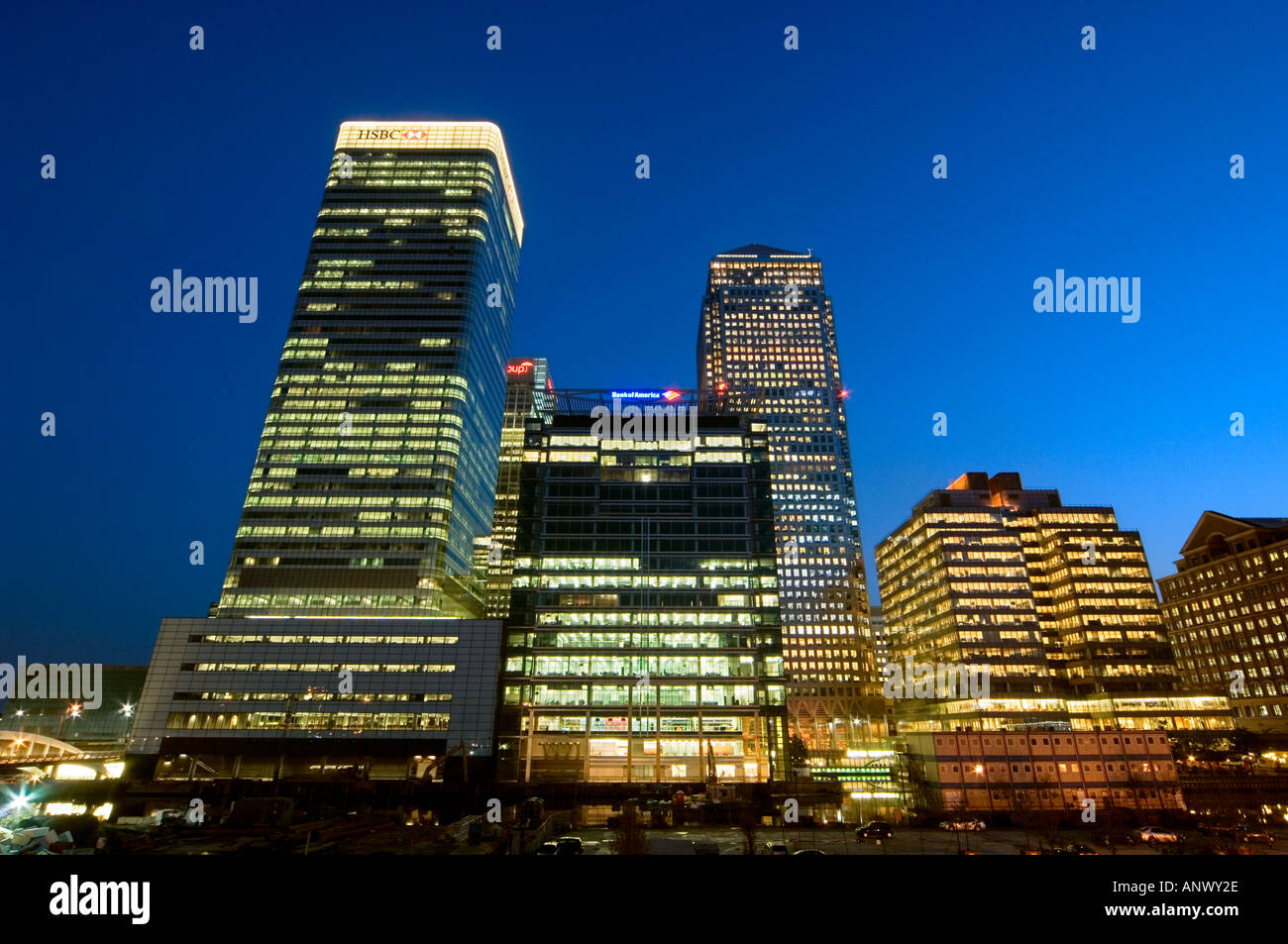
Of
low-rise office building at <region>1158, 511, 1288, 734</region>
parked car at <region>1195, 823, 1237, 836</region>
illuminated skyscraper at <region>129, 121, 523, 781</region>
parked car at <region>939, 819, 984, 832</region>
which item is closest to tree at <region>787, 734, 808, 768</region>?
parked car at <region>939, 819, 984, 832</region>

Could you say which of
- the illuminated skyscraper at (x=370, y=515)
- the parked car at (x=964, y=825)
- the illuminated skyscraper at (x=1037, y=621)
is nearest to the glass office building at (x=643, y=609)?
the illuminated skyscraper at (x=370, y=515)

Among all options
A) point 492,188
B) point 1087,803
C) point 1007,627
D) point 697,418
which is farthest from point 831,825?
point 492,188

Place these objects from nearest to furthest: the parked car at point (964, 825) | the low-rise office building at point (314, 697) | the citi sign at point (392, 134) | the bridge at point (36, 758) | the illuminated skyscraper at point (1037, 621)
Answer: the parked car at point (964, 825) < the bridge at point (36, 758) < the low-rise office building at point (314, 697) < the illuminated skyscraper at point (1037, 621) < the citi sign at point (392, 134)

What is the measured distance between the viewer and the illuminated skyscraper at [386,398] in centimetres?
14938

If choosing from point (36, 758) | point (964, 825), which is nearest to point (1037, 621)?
point (964, 825)

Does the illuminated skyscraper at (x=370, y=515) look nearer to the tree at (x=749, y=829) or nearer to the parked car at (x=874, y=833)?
the tree at (x=749, y=829)

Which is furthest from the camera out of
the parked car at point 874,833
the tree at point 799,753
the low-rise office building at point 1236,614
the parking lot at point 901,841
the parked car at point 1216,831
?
the low-rise office building at point 1236,614

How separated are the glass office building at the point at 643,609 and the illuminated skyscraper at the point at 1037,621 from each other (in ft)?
226

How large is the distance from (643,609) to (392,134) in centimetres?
15765

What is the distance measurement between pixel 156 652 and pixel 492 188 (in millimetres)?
139349

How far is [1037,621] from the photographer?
166875 mm

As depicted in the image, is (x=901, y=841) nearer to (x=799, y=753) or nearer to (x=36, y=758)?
(x=799, y=753)

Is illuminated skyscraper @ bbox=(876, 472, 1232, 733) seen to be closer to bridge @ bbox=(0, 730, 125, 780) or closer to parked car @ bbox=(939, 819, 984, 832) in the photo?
parked car @ bbox=(939, 819, 984, 832)
